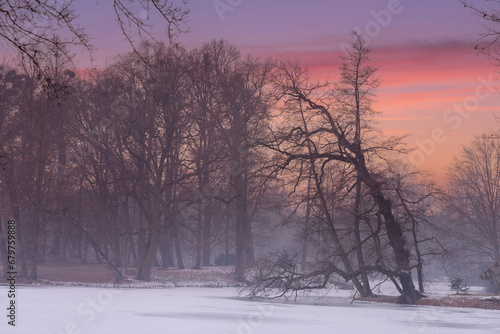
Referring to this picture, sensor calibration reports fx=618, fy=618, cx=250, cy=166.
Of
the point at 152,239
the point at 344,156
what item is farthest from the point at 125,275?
the point at 344,156

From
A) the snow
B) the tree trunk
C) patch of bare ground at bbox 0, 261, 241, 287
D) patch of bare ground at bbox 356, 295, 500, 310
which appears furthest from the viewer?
patch of bare ground at bbox 0, 261, 241, 287

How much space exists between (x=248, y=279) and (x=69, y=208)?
13.5 m

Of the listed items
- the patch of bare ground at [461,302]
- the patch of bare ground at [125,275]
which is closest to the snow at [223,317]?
the patch of bare ground at [461,302]

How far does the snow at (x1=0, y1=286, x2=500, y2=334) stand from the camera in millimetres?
14773

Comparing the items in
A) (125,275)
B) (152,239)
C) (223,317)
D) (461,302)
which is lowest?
(461,302)

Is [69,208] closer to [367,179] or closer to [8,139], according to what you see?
[8,139]

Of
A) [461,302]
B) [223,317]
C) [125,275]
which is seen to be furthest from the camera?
[125,275]

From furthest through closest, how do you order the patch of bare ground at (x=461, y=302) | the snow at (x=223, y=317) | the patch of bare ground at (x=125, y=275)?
the patch of bare ground at (x=125, y=275)
the patch of bare ground at (x=461, y=302)
the snow at (x=223, y=317)

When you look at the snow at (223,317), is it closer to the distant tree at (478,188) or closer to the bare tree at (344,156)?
the bare tree at (344,156)

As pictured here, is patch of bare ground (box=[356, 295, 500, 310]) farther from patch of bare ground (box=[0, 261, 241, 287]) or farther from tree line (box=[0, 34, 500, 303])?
patch of bare ground (box=[0, 261, 241, 287])

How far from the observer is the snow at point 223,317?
1477 cm

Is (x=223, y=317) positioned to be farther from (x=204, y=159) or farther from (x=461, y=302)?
(x=204, y=159)

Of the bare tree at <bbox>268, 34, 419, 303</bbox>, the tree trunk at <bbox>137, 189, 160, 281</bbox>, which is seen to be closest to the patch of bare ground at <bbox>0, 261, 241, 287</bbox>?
Result: the tree trunk at <bbox>137, 189, 160, 281</bbox>

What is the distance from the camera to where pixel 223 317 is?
57.8 ft
